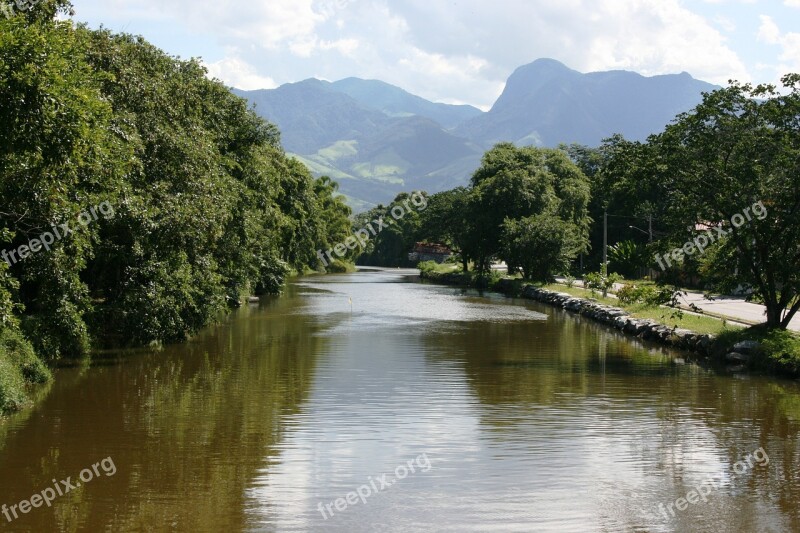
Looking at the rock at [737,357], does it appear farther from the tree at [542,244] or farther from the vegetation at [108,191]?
the tree at [542,244]

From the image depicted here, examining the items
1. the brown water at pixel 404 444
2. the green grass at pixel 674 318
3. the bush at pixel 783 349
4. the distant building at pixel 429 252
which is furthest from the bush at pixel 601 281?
the distant building at pixel 429 252

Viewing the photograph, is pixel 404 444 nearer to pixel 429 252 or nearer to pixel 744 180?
pixel 744 180

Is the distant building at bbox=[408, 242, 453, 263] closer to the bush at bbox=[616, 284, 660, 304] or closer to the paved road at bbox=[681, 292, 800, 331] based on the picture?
the paved road at bbox=[681, 292, 800, 331]

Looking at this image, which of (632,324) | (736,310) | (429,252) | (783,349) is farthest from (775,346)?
(429,252)

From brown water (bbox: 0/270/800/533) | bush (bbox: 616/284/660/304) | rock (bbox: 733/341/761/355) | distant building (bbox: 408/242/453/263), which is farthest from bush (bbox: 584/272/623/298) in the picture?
distant building (bbox: 408/242/453/263)

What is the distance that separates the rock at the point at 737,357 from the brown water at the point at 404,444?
128 centimetres

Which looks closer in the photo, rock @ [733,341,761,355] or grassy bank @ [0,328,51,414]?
grassy bank @ [0,328,51,414]

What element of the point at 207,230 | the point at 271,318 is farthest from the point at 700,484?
the point at 271,318

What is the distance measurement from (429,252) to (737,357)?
12941cm

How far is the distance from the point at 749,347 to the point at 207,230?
19232 mm

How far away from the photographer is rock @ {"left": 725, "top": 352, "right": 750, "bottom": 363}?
28.1 metres

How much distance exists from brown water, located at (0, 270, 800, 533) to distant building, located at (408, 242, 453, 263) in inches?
4855

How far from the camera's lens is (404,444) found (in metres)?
17.0

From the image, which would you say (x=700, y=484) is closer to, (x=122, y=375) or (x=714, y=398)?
(x=714, y=398)
